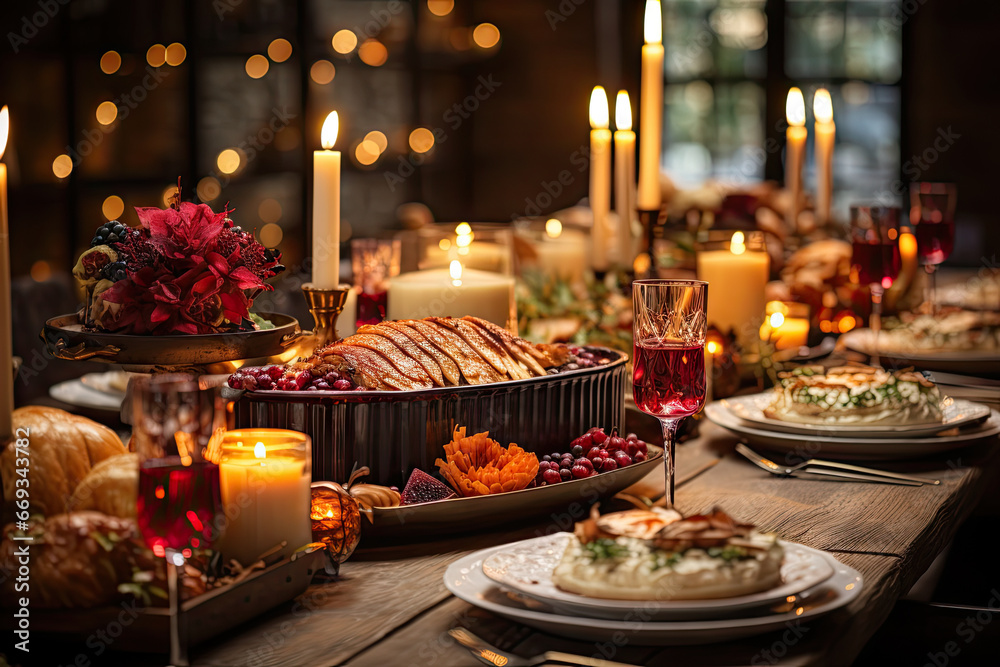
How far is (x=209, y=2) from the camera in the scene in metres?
4.74

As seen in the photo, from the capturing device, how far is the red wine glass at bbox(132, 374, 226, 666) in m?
0.89

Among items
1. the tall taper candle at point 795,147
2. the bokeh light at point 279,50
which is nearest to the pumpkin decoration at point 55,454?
the tall taper candle at point 795,147

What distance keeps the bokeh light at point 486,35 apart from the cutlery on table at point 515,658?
22.7ft

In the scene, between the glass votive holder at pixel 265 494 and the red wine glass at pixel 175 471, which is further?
the glass votive holder at pixel 265 494

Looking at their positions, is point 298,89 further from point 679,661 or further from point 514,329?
point 679,661

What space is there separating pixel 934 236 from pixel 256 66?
3.53 metres

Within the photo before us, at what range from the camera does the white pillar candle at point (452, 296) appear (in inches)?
67.6

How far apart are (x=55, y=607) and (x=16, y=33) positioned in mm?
3330

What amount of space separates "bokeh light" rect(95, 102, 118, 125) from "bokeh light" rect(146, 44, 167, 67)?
305 mm

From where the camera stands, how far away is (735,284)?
7.70 feet

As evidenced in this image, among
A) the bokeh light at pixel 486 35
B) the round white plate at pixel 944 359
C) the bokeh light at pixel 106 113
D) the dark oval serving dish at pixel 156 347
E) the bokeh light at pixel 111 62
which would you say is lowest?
the round white plate at pixel 944 359

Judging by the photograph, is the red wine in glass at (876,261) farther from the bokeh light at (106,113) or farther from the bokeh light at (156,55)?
the bokeh light at (156,55)

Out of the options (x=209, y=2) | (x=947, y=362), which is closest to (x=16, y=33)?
(x=209, y=2)

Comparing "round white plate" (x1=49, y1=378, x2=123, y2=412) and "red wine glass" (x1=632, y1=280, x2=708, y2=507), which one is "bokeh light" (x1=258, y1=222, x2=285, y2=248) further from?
"red wine glass" (x1=632, y1=280, x2=708, y2=507)
